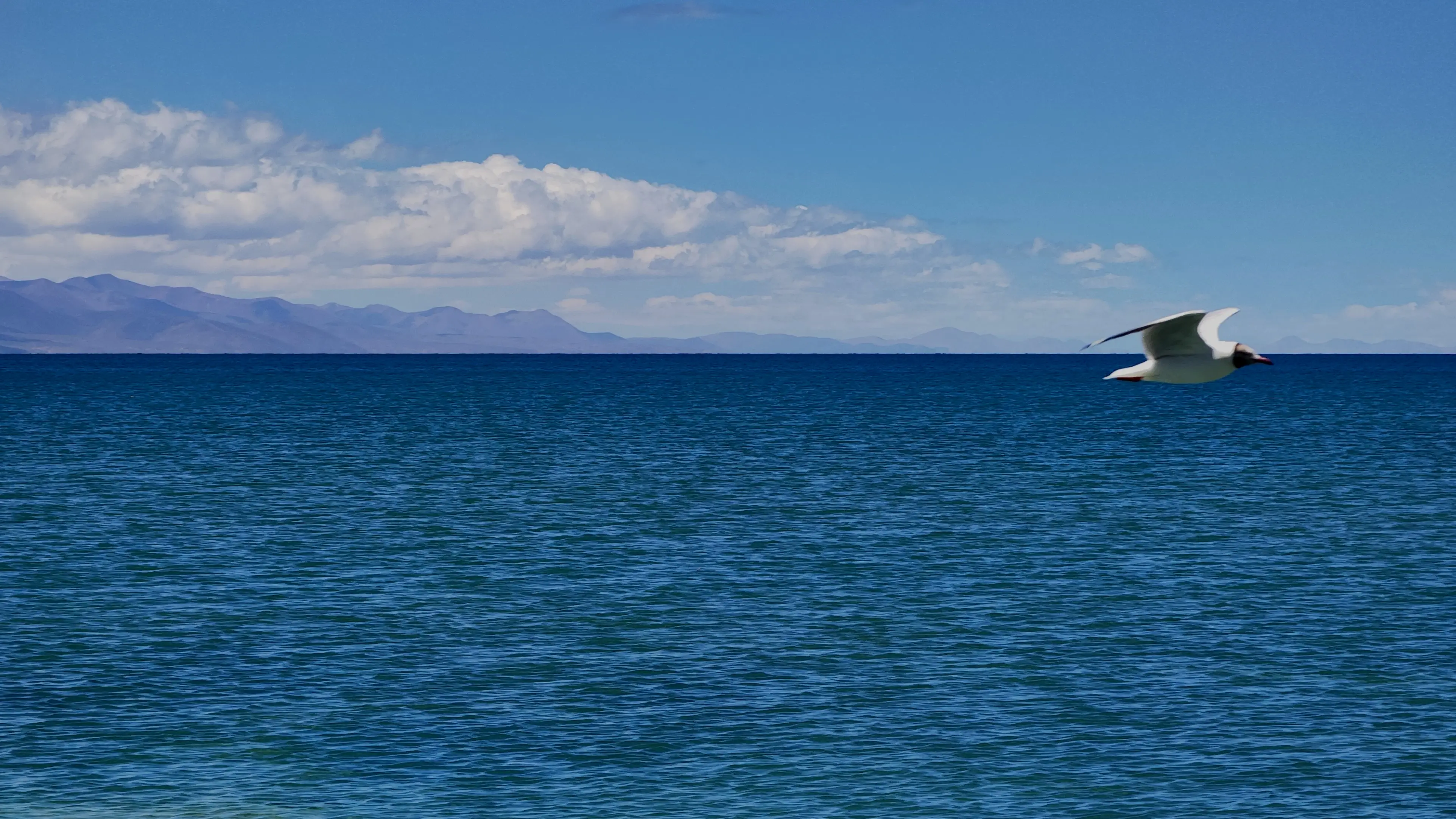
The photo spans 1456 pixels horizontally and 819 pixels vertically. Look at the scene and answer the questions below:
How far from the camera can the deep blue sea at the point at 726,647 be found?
30172 millimetres

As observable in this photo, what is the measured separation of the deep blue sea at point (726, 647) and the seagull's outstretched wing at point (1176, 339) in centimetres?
862

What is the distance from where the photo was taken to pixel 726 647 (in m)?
41.0

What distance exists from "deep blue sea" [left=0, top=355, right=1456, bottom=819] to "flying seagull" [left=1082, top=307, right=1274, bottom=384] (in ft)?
27.7

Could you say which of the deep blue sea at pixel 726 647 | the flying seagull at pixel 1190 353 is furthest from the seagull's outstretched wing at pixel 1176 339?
the deep blue sea at pixel 726 647

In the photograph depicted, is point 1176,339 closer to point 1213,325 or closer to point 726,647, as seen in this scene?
point 1213,325

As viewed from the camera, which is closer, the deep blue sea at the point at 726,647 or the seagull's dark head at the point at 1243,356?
the seagull's dark head at the point at 1243,356

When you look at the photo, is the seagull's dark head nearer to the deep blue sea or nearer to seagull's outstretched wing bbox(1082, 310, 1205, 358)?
seagull's outstretched wing bbox(1082, 310, 1205, 358)

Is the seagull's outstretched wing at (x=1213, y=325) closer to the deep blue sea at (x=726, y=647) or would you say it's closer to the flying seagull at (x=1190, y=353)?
the flying seagull at (x=1190, y=353)

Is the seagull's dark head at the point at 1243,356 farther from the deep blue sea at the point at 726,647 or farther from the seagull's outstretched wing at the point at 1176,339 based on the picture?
the deep blue sea at the point at 726,647

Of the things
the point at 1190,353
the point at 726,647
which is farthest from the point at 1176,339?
the point at 726,647

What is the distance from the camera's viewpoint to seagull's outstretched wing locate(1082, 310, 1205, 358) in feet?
83.7

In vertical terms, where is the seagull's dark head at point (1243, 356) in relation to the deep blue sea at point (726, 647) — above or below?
above

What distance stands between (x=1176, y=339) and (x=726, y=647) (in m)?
18.0

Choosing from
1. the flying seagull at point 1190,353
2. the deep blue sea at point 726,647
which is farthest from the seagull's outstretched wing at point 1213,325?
the deep blue sea at point 726,647
